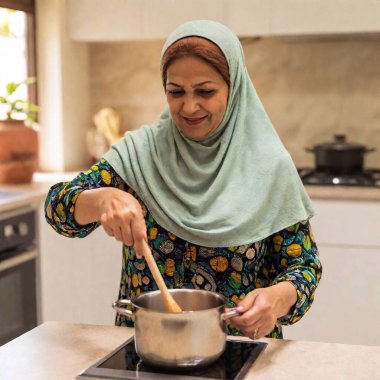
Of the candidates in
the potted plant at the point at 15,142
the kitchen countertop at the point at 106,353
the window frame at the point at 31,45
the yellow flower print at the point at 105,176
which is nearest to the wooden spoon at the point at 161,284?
the kitchen countertop at the point at 106,353

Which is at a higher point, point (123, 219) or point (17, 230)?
point (123, 219)

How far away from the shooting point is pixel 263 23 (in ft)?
9.59

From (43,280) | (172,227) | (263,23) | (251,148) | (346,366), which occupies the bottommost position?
(43,280)

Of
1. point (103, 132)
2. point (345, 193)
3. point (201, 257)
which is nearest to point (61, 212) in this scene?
point (201, 257)

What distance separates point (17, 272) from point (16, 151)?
55cm

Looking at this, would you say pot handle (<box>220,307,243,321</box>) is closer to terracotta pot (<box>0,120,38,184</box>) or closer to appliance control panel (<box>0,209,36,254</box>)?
appliance control panel (<box>0,209,36,254</box>)

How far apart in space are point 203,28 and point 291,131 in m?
1.90

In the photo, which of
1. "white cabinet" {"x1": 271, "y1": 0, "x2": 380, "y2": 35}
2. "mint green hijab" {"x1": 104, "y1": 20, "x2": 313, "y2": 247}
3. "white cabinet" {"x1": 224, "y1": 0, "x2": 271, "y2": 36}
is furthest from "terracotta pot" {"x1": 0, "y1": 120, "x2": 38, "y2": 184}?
"mint green hijab" {"x1": 104, "y1": 20, "x2": 313, "y2": 247}

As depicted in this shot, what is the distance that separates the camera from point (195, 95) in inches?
56.2

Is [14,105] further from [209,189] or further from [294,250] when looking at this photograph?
[294,250]

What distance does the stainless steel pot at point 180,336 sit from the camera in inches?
41.4

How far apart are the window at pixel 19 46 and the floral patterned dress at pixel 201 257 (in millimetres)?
1909

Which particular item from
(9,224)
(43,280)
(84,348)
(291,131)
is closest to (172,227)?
(84,348)

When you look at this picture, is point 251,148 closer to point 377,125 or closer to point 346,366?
point 346,366
